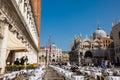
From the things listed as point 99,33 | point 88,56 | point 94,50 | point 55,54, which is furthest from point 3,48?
point 55,54

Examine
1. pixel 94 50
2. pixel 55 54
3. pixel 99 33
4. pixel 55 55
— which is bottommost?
pixel 55 55

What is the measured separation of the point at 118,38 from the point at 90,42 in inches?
825

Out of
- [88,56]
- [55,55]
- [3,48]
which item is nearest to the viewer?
[3,48]

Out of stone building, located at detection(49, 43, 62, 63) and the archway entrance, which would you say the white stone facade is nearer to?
stone building, located at detection(49, 43, 62, 63)

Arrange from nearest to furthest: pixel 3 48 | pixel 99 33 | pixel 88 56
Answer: pixel 3 48, pixel 88 56, pixel 99 33

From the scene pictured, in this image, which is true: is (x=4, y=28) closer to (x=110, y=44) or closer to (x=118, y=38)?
(x=118, y=38)

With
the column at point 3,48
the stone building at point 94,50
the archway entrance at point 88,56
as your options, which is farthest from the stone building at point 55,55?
the column at point 3,48

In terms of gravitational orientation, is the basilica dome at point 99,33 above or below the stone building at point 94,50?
above

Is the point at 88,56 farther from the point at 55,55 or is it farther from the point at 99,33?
the point at 55,55

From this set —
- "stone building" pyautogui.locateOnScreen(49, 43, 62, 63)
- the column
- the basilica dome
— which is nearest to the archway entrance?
the basilica dome

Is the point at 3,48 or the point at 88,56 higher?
the point at 88,56

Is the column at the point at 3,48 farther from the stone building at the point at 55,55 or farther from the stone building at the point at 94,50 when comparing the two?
the stone building at the point at 55,55

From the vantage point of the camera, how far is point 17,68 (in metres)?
15.2

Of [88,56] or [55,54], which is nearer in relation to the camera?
[88,56]
